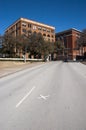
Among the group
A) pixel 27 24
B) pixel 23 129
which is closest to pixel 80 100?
pixel 23 129

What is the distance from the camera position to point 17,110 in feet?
20.2

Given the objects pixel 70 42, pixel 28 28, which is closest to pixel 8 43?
pixel 28 28

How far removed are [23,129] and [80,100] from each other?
3582mm

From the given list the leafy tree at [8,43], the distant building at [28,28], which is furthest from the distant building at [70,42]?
the leafy tree at [8,43]

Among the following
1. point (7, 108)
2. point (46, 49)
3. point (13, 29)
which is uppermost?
point (13, 29)

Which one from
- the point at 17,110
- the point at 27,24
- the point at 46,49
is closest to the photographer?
the point at 17,110

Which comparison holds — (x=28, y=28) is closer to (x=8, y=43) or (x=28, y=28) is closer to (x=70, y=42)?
(x=70, y=42)

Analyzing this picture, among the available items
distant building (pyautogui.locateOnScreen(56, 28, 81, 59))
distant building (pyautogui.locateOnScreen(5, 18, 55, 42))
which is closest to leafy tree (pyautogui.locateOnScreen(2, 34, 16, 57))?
distant building (pyautogui.locateOnScreen(5, 18, 55, 42))

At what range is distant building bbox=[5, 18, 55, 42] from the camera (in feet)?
Result: 326

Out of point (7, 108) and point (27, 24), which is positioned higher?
point (27, 24)

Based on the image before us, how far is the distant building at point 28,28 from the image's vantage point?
326 feet

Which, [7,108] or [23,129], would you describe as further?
[7,108]

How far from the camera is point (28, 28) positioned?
103625 millimetres

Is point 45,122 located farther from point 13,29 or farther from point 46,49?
point 13,29
